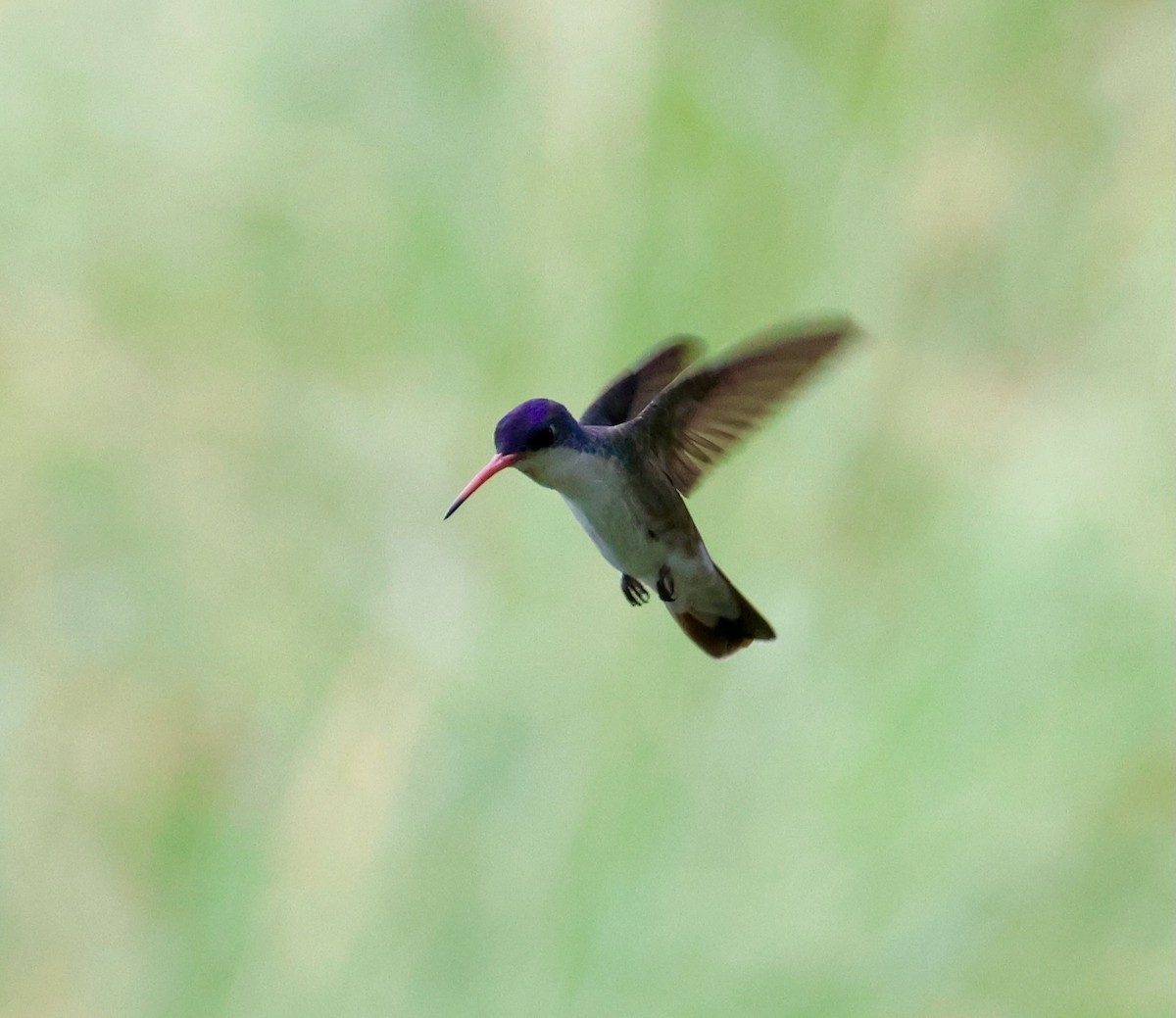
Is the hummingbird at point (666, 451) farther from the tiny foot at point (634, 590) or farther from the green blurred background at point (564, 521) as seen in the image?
the green blurred background at point (564, 521)

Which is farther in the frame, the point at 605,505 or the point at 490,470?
the point at 605,505

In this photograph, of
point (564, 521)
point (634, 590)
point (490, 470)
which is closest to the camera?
point (490, 470)

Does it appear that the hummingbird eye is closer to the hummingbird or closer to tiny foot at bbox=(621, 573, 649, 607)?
the hummingbird

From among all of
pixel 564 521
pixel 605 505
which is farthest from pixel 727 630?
pixel 564 521

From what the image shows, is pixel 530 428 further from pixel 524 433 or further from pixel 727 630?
pixel 727 630

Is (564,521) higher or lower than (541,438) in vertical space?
higher

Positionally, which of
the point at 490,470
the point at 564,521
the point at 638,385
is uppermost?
the point at 564,521

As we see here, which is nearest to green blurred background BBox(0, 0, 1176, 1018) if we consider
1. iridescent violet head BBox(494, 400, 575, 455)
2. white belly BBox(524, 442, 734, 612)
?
white belly BBox(524, 442, 734, 612)
